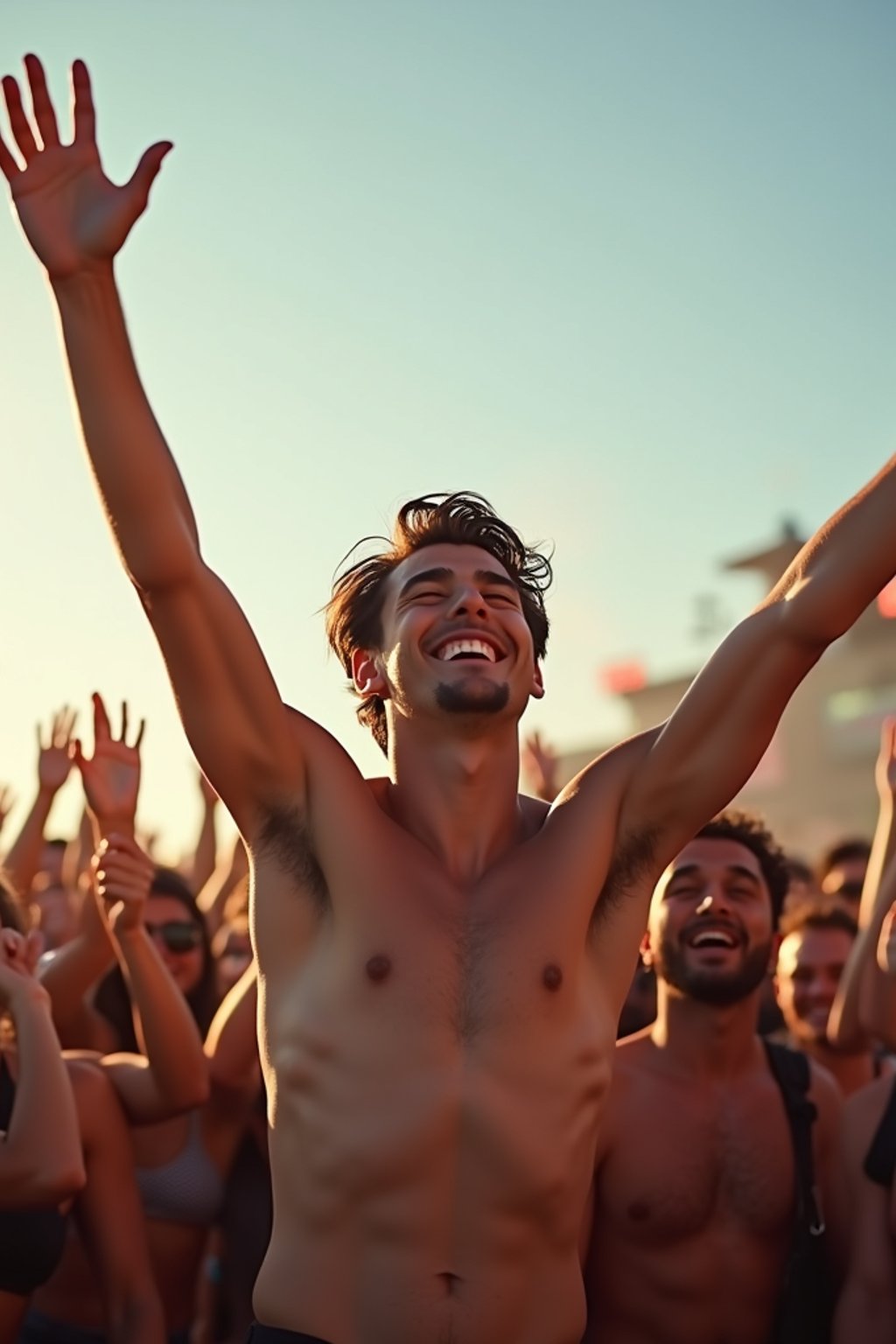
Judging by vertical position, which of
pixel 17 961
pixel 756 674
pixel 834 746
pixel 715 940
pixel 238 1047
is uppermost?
pixel 834 746

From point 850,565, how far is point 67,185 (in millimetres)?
1756

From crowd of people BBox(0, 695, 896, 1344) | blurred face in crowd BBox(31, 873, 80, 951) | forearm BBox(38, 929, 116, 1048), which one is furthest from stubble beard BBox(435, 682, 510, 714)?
blurred face in crowd BBox(31, 873, 80, 951)

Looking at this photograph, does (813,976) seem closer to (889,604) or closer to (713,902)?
(713,902)

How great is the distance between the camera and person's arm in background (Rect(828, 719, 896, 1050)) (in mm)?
4855

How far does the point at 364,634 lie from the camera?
12.4ft

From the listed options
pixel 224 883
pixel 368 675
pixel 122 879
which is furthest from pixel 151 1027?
pixel 224 883

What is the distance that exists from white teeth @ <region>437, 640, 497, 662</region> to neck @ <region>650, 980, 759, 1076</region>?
1.90 metres

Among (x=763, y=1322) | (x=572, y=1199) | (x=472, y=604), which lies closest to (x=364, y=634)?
(x=472, y=604)

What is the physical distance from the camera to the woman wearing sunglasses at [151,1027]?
4387 millimetres

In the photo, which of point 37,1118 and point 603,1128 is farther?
point 603,1128

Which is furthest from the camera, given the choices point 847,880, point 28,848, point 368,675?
point 847,880

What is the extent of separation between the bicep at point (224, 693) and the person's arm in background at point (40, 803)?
3209mm

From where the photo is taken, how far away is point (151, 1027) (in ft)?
14.4

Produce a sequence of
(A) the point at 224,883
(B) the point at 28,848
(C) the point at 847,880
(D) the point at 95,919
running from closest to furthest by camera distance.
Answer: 1. (D) the point at 95,919
2. (B) the point at 28,848
3. (C) the point at 847,880
4. (A) the point at 224,883
